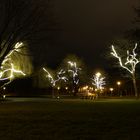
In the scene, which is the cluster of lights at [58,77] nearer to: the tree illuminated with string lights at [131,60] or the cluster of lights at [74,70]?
the cluster of lights at [74,70]

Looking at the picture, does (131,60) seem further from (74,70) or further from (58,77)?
(58,77)

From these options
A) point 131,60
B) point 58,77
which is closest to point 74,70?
point 58,77

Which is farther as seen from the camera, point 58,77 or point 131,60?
point 58,77

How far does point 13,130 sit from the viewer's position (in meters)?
13.5

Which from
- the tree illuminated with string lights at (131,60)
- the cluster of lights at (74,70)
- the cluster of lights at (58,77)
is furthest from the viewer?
the cluster of lights at (58,77)

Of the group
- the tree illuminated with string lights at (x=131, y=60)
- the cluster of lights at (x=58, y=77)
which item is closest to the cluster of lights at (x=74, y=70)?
the cluster of lights at (x=58, y=77)

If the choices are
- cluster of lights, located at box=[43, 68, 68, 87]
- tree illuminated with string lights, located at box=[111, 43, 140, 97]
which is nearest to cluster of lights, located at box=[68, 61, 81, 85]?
cluster of lights, located at box=[43, 68, 68, 87]

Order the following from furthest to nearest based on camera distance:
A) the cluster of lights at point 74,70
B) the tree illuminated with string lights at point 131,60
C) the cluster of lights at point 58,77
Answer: the cluster of lights at point 58,77 < the cluster of lights at point 74,70 < the tree illuminated with string lights at point 131,60

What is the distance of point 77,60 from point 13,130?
75.5m

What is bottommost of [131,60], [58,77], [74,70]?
[131,60]

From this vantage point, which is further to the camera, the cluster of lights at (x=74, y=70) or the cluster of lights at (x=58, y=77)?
the cluster of lights at (x=58, y=77)

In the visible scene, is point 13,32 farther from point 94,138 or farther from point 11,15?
point 94,138

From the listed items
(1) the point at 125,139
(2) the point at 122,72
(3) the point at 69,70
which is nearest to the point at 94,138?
(1) the point at 125,139

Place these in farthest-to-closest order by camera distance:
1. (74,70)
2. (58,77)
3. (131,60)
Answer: (58,77), (74,70), (131,60)
